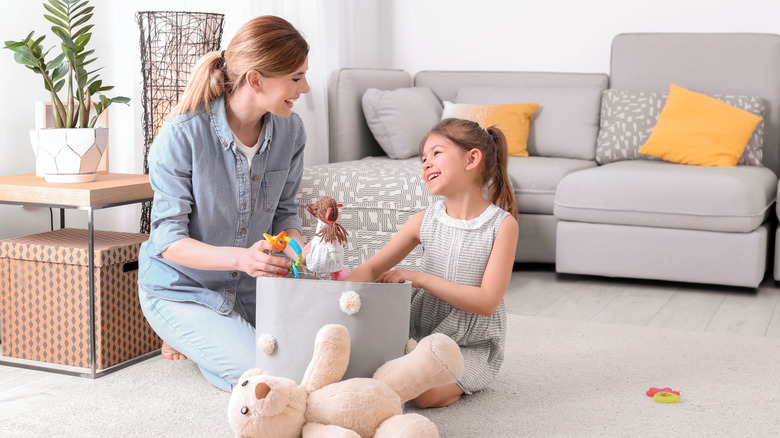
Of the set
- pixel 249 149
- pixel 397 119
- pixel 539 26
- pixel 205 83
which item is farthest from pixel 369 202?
pixel 539 26

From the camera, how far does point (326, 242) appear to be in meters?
1.68

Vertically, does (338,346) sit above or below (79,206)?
below

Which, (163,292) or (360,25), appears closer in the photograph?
(163,292)

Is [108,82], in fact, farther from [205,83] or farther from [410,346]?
[410,346]

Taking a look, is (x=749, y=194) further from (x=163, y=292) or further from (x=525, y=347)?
(x=163, y=292)

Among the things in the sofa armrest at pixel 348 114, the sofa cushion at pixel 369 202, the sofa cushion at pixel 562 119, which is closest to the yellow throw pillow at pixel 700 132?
the sofa cushion at pixel 562 119

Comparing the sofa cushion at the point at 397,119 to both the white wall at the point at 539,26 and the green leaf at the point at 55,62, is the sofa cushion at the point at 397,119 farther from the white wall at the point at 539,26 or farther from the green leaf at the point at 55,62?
the green leaf at the point at 55,62

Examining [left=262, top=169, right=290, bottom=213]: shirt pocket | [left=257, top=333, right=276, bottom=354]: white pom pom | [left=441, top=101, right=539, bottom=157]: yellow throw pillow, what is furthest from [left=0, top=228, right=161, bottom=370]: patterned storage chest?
[left=441, top=101, right=539, bottom=157]: yellow throw pillow

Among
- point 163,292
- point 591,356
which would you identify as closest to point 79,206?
point 163,292

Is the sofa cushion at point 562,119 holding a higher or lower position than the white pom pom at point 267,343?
higher

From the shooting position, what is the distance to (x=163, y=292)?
6.40 feet

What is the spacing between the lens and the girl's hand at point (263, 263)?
5.34ft

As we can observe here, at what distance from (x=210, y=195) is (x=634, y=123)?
237cm

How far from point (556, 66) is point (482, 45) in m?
0.42
